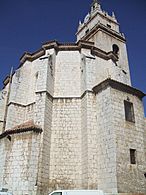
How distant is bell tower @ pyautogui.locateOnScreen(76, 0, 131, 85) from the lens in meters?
22.8

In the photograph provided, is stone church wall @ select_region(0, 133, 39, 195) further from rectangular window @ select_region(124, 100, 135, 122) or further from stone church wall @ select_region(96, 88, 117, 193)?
rectangular window @ select_region(124, 100, 135, 122)

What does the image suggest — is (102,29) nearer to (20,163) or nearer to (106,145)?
(106,145)

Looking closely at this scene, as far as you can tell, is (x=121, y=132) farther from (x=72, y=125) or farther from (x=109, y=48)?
(x=109, y=48)

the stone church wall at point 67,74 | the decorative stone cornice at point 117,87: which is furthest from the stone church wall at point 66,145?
the decorative stone cornice at point 117,87

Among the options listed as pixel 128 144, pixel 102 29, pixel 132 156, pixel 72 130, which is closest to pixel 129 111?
pixel 128 144

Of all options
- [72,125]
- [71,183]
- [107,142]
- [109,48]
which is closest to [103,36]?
[109,48]

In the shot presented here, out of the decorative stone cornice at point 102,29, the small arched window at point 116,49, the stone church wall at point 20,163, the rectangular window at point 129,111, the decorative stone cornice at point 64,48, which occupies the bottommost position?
the stone church wall at point 20,163

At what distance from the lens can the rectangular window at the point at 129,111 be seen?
42.7 ft

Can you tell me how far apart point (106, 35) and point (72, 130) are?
45.5 feet

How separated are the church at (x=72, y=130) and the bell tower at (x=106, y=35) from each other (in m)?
5.99

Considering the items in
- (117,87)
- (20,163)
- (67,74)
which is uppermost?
(67,74)

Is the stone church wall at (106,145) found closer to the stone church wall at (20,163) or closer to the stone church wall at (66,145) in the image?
the stone church wall at (66,145)

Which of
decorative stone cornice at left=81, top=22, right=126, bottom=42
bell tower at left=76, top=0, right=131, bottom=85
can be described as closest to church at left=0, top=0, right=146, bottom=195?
bell tower at left=76, top=0, right=131, bottom=85

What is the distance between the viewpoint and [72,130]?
1395 centimetres
